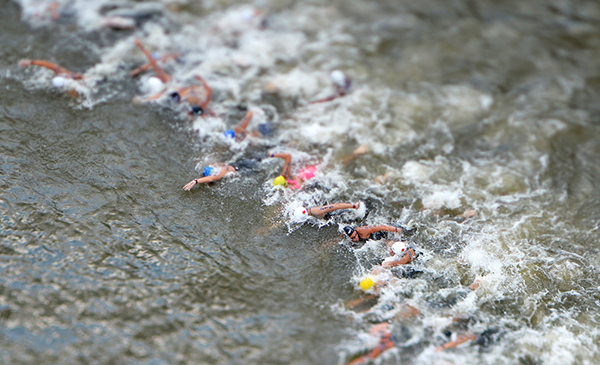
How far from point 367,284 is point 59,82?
754cm

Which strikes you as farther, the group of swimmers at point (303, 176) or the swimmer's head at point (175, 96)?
the swimmer's head at point (175, 96)

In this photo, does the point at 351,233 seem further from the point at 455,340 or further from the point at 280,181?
the point at 455,340

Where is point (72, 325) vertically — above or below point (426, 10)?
below

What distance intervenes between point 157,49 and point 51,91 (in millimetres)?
2843

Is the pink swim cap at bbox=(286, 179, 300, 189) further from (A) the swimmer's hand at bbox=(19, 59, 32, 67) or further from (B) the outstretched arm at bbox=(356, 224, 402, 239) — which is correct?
(A) the swimmer's hand at bbox=(19, 59, 32, 67)

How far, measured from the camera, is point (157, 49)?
1192 cm

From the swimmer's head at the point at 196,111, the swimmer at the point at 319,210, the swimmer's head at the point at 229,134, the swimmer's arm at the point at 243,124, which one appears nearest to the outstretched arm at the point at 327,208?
the swimmer at the point at 319,210

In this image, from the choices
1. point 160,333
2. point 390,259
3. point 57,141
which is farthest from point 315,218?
point 57,141

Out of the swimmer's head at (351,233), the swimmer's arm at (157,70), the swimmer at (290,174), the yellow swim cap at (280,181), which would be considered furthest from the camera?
the swimmer's arm at (157,70)

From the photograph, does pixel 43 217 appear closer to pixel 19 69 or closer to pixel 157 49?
pixel 19 69

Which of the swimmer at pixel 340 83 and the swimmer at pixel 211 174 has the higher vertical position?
the swimmer at pixel 340 83

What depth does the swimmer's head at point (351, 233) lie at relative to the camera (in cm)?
802

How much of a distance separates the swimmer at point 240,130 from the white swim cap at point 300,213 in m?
2.30

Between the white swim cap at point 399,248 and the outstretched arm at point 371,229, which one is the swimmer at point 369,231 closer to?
the outstretched arm at point 371,229
